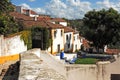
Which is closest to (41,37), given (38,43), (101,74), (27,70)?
(38,43)

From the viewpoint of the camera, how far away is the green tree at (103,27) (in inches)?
2028

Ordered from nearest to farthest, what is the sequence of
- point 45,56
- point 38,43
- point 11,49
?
point 45,56, point 11,49, point 38,43

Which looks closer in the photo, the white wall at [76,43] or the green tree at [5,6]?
the green tree at [5,6]

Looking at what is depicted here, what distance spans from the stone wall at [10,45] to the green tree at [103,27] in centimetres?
2476

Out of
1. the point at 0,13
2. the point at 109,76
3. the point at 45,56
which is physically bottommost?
the point at 109,76

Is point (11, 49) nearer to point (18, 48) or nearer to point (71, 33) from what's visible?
point (18, 48)

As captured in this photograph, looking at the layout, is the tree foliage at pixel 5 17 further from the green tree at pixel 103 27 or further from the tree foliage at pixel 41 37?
the green tree at pixel 103 27

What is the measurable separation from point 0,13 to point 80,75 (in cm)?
1444

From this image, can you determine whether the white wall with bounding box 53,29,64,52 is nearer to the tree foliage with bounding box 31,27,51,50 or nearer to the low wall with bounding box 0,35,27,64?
the tree foliage with bounding box 31,27,51,50

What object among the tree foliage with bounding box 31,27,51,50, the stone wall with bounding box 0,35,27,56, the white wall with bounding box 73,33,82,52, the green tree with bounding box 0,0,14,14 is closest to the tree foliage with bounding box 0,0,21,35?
the green tree with bounding box 0,0,14,14

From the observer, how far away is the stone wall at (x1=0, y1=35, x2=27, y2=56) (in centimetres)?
2544

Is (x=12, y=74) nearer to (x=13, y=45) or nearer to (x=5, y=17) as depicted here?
(x=13, y=45)

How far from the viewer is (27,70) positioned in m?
7.66

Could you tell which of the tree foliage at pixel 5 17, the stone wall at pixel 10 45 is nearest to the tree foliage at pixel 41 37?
the stone wall at pixel 10 45
